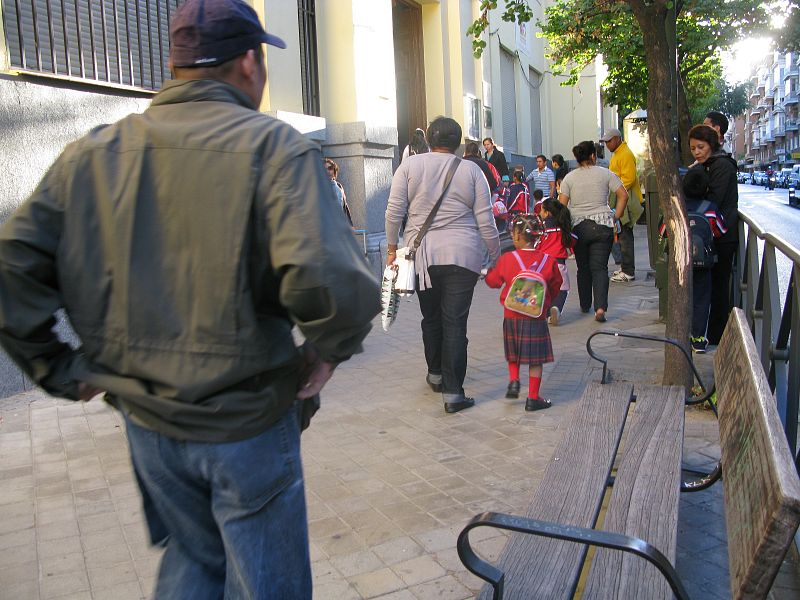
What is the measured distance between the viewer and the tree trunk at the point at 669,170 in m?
5.46

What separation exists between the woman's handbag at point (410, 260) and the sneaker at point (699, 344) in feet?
8.87

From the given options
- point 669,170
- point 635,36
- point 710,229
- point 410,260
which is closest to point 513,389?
point 410,260

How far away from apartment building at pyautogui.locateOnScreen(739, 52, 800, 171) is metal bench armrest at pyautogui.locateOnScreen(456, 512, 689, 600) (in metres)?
94.7

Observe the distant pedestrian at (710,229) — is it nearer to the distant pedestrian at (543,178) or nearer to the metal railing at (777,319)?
the metal railing at (777,319)

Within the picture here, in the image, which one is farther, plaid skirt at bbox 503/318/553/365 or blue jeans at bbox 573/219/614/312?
blue jeans at bbox 573/219/614/312

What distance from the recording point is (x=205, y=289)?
1.91 meters

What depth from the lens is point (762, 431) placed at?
2275 mm

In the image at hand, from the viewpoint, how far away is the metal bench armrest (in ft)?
6.71

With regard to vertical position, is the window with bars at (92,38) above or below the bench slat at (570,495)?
above

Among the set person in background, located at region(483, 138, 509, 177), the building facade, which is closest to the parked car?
the building facade

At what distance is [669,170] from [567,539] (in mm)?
3960

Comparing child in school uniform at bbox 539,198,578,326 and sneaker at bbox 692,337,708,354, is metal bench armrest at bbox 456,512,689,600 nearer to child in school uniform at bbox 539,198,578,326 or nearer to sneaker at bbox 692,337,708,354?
sneaker at bbox 692,337,708,354

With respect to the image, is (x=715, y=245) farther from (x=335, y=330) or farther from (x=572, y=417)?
(x=335, y=330)

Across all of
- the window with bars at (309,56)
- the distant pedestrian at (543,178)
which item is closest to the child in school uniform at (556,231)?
the window with bars at (309,56)
